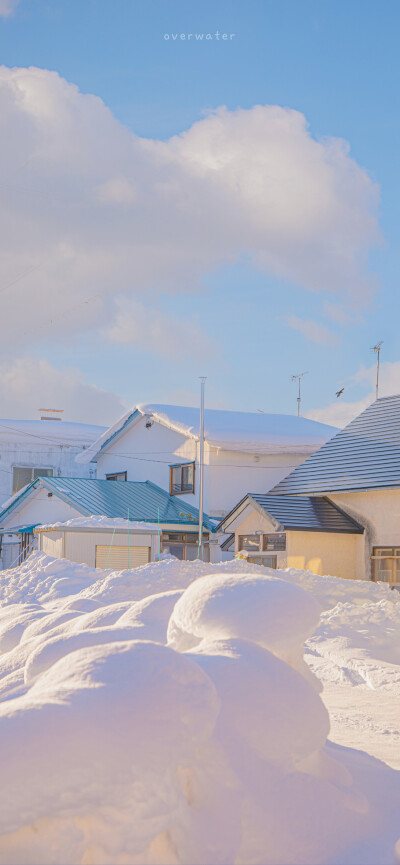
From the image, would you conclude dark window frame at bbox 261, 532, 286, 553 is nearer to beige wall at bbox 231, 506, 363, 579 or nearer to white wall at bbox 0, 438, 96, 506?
beige wall at bbox 231, 506, 363, 579

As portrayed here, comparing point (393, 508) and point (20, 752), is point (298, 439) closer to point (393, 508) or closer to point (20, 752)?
point (393, 508)

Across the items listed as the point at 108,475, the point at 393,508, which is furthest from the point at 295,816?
the point at 108,475

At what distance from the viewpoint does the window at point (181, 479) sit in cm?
2706

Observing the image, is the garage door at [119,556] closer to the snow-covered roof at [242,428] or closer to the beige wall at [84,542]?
the beige wall at [84,542]

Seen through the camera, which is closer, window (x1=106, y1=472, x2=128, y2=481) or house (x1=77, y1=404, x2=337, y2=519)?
house (x1=77, y1=404, x2=337, y2=519)

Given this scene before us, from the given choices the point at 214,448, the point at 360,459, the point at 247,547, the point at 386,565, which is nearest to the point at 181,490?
the point at 214,448

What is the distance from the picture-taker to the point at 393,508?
18031mm

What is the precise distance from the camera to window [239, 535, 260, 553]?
64.9ft

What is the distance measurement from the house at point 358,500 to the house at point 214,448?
5.68 m

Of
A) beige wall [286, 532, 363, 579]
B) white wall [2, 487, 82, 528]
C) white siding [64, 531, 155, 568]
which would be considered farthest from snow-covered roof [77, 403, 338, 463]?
beige wall [286, 532, 363, 579]

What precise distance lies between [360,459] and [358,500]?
107cm

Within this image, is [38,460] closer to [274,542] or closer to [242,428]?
[242,428]

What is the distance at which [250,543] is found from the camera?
20.0 metres

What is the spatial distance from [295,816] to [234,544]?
58.0 ft
